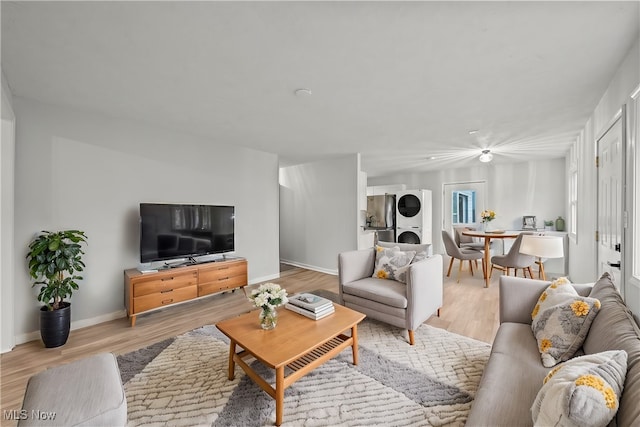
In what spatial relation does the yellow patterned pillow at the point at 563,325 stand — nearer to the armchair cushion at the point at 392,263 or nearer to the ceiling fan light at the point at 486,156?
the armchair cushion at the point at 392,263

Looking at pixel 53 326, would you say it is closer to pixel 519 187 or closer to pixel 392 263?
pixel 392 263

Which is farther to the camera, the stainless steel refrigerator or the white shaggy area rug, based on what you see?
the stainless steel refrigerator

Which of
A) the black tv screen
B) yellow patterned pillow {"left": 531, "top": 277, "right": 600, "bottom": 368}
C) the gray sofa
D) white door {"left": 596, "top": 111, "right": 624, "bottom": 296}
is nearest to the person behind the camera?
the gray sofa

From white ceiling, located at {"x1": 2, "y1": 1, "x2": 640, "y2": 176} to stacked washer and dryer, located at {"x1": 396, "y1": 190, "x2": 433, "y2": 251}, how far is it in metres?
3.09

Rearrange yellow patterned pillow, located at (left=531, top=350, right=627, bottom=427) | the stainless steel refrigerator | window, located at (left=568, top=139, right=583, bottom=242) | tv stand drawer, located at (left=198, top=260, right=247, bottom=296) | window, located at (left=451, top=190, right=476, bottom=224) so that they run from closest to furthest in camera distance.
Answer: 1. yellow patterned pillow, located at (left=531, top=350, right=627, bottom=427)
2. tv stand drawer, located at (left=198, top=260, right=247, bottom=296)
3. window, located at (left=568, top=139, right=583, bottom=242)
4. the stainless steel refrigerator
5. window, located at (left=451, top=190, right=476, bottom=224)

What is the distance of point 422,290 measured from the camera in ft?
8.30

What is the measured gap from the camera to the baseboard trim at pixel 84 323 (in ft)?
8.22

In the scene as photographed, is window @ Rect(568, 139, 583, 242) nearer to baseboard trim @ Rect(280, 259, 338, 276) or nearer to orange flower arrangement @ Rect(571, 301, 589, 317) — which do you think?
orange flower arrangement @ Rect(571, 301, 589, 317)

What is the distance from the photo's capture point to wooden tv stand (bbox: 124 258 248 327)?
2844 millimetres

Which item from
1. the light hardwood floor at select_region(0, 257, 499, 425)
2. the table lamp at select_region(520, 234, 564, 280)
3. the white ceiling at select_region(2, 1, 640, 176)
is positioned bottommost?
the light hardwood floor at select_region(0, 257, 499, 425)

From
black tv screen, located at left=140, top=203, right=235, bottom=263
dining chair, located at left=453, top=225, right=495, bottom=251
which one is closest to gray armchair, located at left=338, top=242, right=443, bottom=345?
black tv screen, located at left=140, top=203, right=235, bottom=263

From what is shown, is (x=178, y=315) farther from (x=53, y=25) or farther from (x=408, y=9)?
(x=408, y=9)

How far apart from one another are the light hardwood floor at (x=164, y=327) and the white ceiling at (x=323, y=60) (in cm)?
230

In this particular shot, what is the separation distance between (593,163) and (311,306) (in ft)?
10.8
